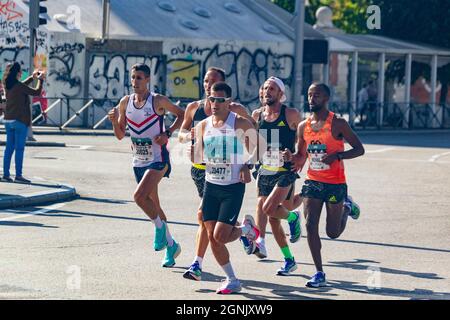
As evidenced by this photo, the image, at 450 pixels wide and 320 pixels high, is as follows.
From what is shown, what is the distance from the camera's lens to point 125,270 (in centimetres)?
1042

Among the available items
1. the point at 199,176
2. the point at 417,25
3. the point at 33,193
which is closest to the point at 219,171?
the point at 199,176

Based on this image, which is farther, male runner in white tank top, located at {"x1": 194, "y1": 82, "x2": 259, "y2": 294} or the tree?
the tree

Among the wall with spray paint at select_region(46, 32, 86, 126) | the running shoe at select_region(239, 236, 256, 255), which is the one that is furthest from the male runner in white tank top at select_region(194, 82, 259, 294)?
the wall with spray paint at select_region(46, 32, 86, 126)

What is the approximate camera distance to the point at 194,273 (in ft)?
32.8

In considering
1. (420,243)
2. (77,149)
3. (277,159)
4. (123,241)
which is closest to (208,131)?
(277,159)

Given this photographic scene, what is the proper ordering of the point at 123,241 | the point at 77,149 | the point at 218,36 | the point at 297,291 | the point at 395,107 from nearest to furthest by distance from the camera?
the point at 297,291 → the point at 123,241 → the point at 77,149 → the point at 218,36 → the point at 395,107

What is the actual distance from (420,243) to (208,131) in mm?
3874

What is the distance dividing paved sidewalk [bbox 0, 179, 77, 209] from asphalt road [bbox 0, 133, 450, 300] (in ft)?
0.92

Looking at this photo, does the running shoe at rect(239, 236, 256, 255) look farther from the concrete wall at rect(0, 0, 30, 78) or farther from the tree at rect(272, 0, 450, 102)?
the tree at rect(272, 0, 450, 102)

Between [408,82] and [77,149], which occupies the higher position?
[408,82]

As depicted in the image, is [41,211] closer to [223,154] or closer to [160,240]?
[160,240]

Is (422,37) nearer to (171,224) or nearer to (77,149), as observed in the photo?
(77,149)

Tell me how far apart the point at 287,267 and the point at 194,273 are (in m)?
1.02

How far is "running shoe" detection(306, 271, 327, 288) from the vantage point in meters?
9.84
